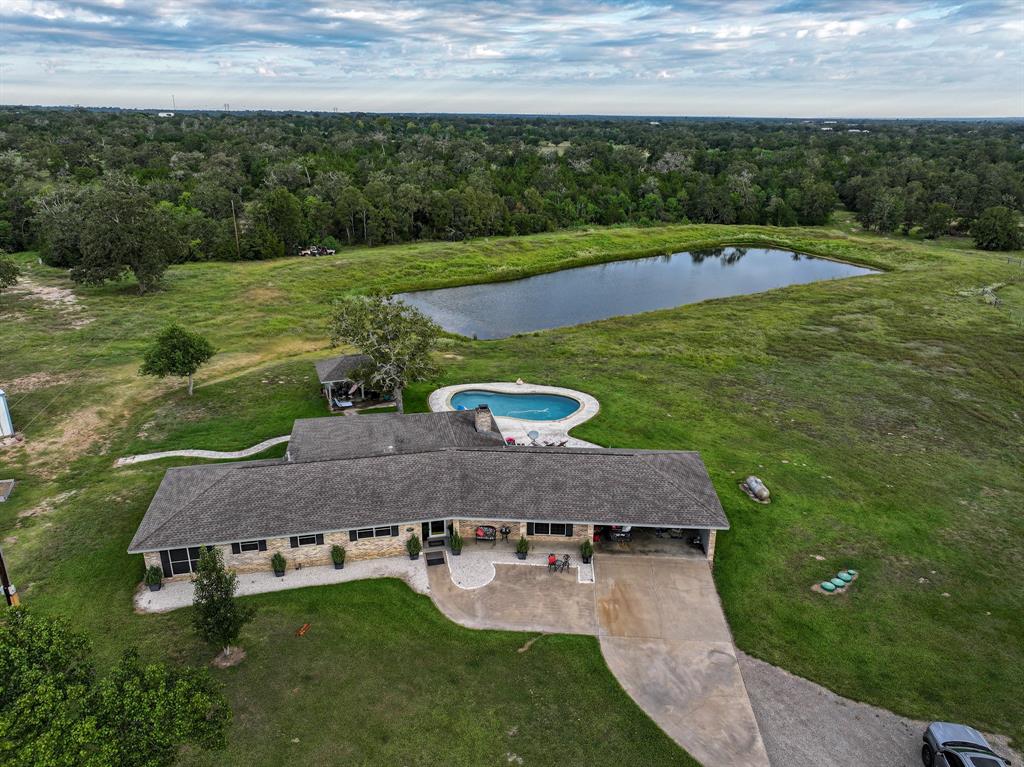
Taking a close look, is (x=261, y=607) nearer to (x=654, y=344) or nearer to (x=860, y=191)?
(x=654, y=344)

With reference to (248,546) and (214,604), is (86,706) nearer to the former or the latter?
(214,604)

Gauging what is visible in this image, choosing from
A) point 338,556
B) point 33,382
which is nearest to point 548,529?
point 338,556

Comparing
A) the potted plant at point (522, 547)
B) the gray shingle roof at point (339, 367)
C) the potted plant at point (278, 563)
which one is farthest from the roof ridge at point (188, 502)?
the gray shingle roof at point (339, 367)

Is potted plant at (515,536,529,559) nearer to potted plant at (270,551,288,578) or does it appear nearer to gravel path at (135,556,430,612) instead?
gravel path at (135,556,430,612)

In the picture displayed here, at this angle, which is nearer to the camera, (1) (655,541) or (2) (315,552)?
(2) (315,552)

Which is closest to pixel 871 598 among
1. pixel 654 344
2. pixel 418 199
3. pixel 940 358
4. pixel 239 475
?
pixel 239 475

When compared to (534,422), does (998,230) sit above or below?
above
